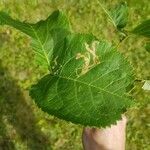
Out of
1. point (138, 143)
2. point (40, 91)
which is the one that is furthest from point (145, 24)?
point (138, 143)

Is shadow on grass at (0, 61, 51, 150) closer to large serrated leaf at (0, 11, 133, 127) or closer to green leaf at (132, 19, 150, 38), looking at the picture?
large serrated leaf at (0, 11, 133, 127)

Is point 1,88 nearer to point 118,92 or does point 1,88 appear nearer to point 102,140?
point 102,140

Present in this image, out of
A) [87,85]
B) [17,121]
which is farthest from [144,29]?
[17,121]

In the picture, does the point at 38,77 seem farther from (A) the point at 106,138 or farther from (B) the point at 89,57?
(B) the point at 89,57

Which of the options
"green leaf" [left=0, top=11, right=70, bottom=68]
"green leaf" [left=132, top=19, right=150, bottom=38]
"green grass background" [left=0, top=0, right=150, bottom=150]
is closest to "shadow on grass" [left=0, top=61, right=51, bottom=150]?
"green grass background" [left=0, top=0, right=150, bottom=150]

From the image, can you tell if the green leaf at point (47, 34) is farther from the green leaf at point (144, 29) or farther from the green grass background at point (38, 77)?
the green grass background at point (38, 77)
